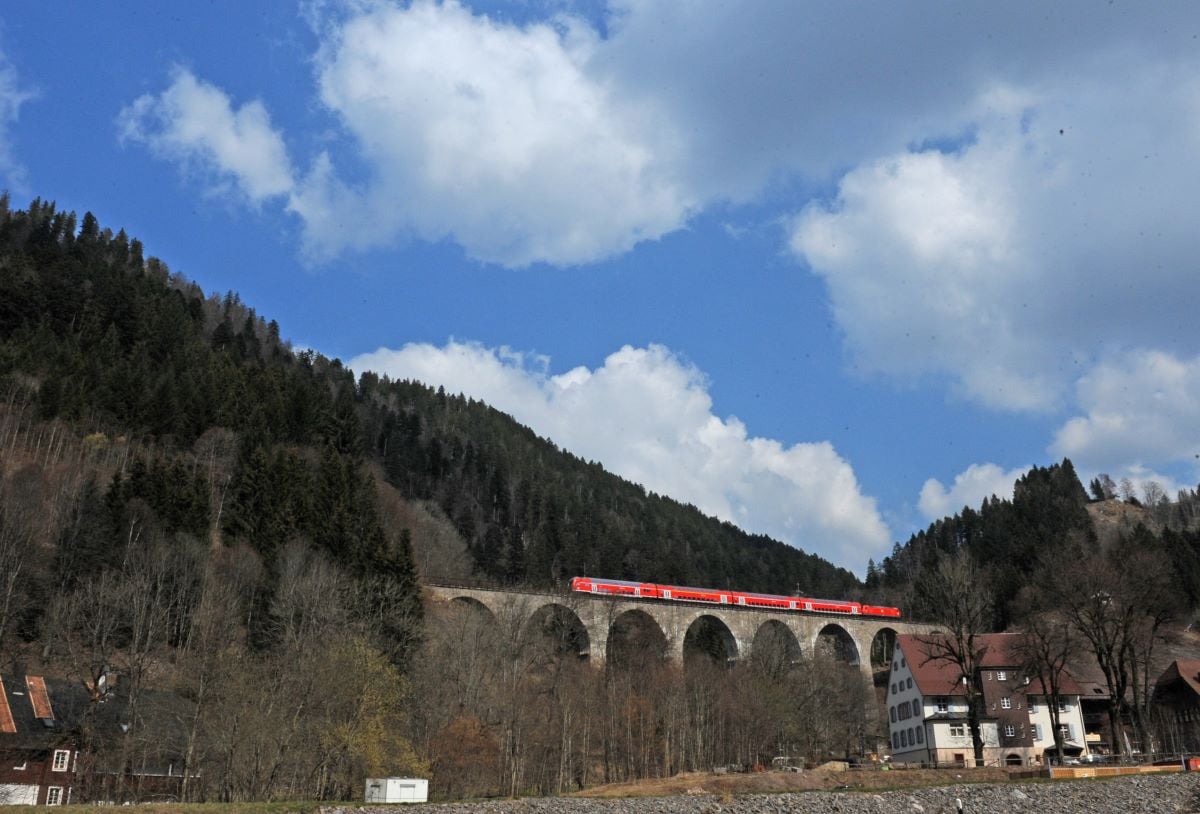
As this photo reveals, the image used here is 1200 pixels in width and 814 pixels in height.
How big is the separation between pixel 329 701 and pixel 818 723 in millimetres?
42889

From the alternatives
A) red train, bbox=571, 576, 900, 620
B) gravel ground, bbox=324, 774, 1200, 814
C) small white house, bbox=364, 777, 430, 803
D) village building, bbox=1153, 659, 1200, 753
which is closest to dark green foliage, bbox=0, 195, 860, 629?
red train, bbox=571, 576, 900, 620

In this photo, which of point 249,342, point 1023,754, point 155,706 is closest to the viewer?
point 155,706

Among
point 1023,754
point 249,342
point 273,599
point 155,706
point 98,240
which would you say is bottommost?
point 1023,754

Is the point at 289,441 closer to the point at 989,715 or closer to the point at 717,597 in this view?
the point at 717,597

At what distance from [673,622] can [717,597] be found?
5306 mm

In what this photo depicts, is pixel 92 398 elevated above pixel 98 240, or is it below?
below

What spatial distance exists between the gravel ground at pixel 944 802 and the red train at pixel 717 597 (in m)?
40.3

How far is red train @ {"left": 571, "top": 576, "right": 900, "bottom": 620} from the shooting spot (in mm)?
77875

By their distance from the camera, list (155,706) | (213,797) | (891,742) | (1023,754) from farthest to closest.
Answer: (891,742), (1023,754), (155,706), (213,797)

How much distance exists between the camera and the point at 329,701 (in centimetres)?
3716

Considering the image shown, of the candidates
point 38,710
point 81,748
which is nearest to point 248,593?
point 38,710

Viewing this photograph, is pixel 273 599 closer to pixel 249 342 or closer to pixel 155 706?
pixel 155 706

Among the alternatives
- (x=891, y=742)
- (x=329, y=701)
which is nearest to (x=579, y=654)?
(x=891, y=742)

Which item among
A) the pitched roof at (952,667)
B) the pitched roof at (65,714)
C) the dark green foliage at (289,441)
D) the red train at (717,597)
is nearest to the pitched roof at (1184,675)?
the pitched roof at (952,667)
